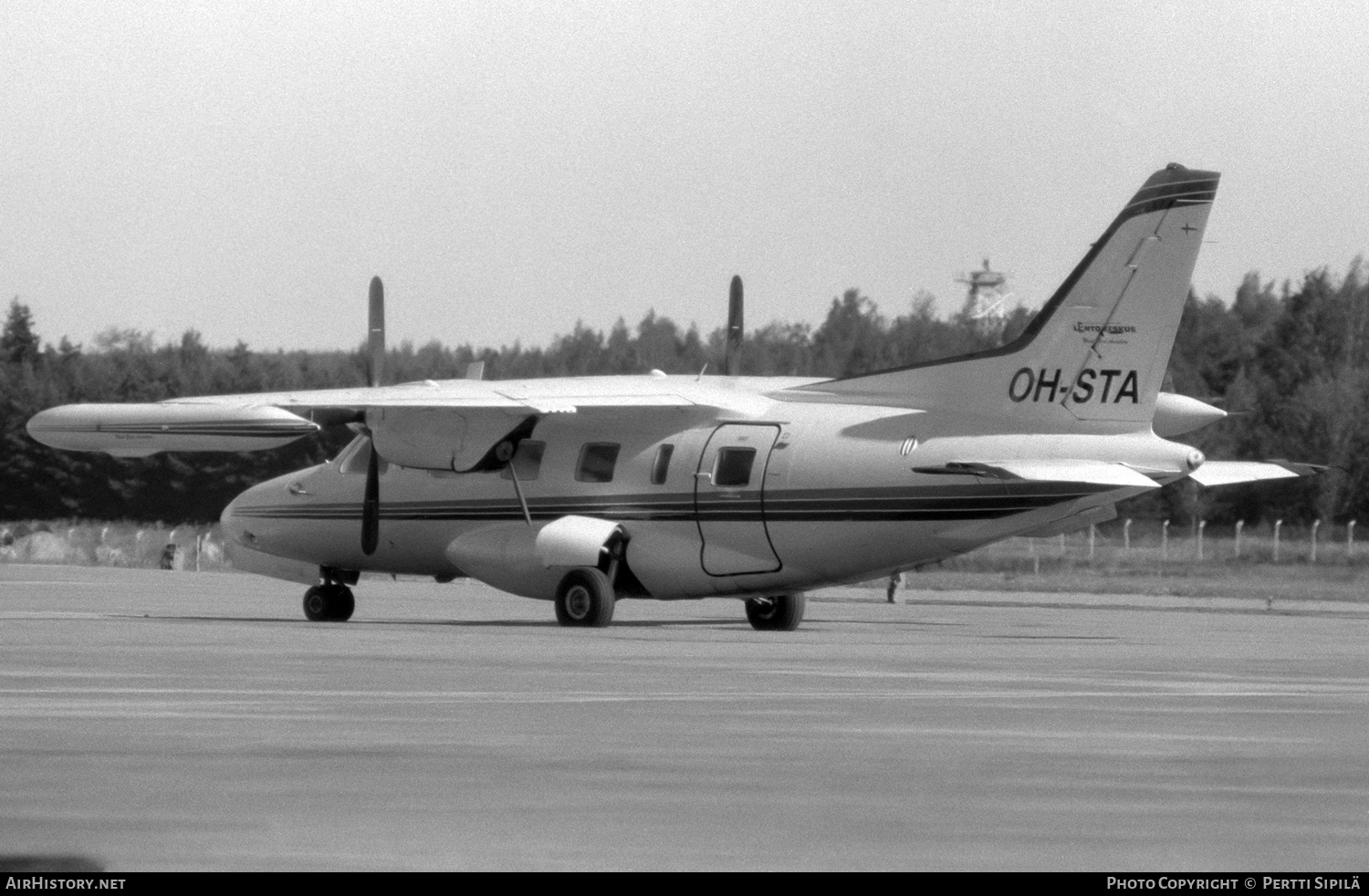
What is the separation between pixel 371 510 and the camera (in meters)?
33.9

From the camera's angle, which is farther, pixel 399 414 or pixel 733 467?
pixel 399 414

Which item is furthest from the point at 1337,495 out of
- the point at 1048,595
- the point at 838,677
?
the point at 838,677

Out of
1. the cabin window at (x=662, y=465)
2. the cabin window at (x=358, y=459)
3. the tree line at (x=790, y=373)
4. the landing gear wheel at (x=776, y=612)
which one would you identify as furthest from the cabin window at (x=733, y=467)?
the tree line at (x=790, y=373)

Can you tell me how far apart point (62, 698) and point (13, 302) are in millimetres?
112210

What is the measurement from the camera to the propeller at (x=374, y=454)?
111ft

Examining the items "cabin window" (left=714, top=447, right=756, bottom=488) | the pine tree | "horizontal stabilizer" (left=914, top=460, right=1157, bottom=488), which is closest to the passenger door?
"cabin window" (left=714, top=447, right=756, bottom=488)

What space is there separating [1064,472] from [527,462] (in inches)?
349

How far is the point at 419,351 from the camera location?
103 metres

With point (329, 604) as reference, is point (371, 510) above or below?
above

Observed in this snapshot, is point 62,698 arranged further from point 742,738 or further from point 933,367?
point 933,367

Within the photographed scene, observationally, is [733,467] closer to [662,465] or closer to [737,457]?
[737,457]

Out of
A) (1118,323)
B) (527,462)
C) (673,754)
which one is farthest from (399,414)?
(673,754)

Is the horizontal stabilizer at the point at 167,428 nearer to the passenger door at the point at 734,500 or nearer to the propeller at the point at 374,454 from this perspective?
the propeller at the point at 374,454

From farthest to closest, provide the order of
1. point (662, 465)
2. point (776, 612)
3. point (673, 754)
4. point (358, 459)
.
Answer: point (358, 459) → point (776, 612) → point (662, 465) → point (673, 754)
